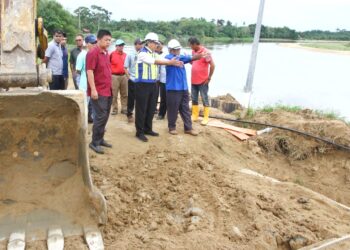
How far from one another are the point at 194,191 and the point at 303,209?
1276 mm

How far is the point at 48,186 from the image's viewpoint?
3.69 meters

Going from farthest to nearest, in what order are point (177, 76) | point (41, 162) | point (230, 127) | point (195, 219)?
point (230, 127)
point (177, 76)
point (195, 219)
point (41, 162)

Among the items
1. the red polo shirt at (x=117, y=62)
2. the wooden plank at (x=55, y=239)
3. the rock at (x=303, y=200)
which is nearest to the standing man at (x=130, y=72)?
the red polo shirt at (x=117, y=62)

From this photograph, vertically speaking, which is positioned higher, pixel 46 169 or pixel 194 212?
pixel 46 169

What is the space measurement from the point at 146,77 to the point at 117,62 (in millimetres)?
1641

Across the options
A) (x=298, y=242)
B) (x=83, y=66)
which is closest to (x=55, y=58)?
(x=83, y=66)

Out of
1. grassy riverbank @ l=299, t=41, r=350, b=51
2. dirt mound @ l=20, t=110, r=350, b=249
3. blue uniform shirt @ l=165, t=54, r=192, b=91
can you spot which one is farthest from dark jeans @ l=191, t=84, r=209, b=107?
grassy riverbank @ l=299, t=41, r=350, b=51

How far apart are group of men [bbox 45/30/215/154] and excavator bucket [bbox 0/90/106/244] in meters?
1.89

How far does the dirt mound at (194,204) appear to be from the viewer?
3967 millimetres

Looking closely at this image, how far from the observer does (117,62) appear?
→ 7.61 meters

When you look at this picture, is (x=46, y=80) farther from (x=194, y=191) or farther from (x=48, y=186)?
(x=194, y=191)

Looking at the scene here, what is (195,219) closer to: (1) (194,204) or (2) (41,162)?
(1) (194,204)

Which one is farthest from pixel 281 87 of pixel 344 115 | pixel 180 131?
pixel 180 131

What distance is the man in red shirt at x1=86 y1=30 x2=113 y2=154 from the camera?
5.45 m
